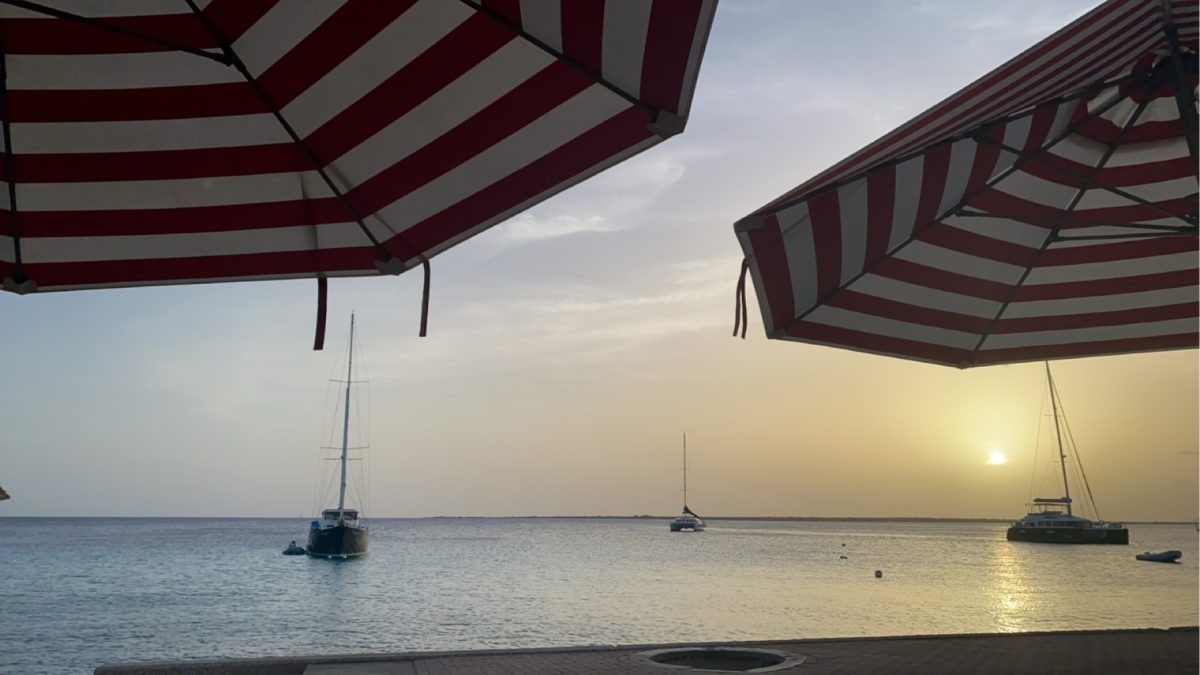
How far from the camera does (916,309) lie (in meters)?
4.81

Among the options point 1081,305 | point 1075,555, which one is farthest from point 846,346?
point 1075,555

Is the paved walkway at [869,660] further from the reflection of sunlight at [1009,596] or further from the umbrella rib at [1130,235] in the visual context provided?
the reflection of sunlight at [1009,596]

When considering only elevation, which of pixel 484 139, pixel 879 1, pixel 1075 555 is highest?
pixel 879 1

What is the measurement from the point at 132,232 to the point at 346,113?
0.94 meters

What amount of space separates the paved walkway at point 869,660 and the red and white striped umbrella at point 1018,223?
111 inches

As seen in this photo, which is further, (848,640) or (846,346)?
(848,640)

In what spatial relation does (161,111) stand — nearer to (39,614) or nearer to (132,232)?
(132,232)

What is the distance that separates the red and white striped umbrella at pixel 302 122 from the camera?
2518 millimetres

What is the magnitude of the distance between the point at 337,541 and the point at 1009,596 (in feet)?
116

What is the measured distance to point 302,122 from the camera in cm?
294

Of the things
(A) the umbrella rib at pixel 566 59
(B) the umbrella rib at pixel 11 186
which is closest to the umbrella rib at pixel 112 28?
(B) the umbrella rib at pixel 11 186

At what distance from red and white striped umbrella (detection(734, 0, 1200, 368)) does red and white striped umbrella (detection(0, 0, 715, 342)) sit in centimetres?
132

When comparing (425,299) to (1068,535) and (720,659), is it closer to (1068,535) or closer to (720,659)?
(720,659)

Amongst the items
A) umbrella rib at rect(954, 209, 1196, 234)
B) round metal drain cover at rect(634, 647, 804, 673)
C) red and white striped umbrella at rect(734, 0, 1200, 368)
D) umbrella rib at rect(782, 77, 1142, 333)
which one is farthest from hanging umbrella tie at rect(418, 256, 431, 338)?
round metal drain cover at rect(634, 647, 804, 673)
